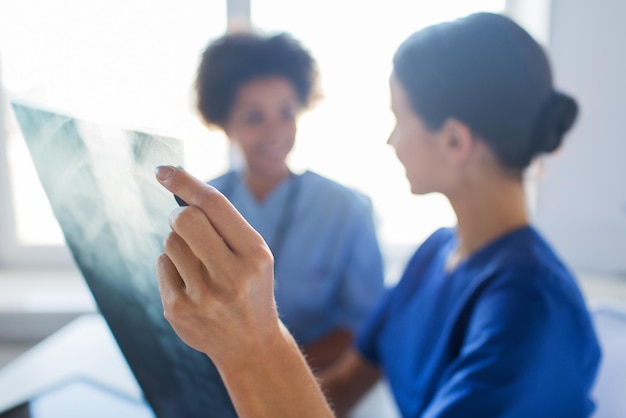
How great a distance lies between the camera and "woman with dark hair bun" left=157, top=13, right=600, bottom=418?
41 cm

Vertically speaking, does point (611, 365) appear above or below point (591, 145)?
below

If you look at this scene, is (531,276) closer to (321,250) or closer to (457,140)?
(457,140)

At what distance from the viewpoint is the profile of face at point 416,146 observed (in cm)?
83

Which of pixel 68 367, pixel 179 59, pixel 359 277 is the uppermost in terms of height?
pixel 179 59

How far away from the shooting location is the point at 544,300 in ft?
2.09

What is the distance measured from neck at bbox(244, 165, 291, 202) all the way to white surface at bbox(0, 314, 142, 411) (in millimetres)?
445

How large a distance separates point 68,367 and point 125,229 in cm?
67

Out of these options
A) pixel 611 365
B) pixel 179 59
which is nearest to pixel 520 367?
pixel 611 365

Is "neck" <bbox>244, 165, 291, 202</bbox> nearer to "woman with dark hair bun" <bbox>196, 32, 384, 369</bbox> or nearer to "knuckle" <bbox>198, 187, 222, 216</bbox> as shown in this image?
"woman with dark hair bun" <bbox>196, 32, 384, 369</bbox>

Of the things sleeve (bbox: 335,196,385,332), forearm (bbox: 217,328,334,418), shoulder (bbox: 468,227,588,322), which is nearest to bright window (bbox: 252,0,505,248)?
sleeve (bbox: 335,196,385,332)

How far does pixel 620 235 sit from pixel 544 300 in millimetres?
1071

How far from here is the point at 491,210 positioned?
0.81 m

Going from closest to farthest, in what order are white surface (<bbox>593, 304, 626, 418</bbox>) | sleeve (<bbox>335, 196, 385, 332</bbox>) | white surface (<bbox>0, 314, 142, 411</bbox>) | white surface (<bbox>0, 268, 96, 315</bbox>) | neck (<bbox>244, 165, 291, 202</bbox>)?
white surface (<bbox>593, 304, 626, 418</bbox>)
white surface (<bbox>0, 314, 142, 411</bbox>)
sleeve (<bbox>335, 196, 385, 332</bbox>)
neck (<bbox>244, 165, 291, 202</bbox>)
white surface (<bbox>0, 268, 96, 315</bbox>)

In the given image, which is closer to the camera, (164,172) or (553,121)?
(164,172)
